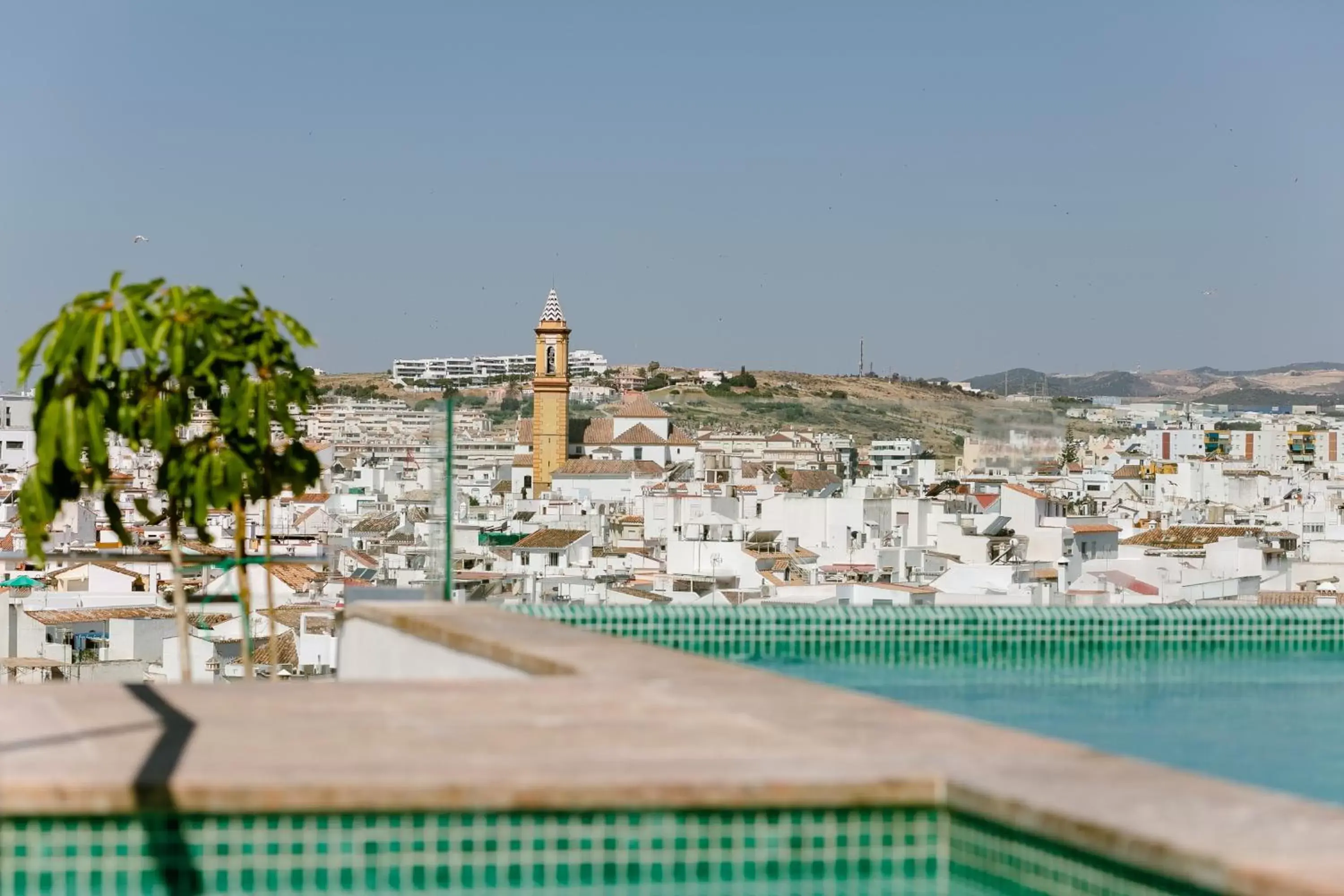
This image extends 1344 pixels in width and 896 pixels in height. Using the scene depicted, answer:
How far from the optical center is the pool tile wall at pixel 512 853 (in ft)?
7.13

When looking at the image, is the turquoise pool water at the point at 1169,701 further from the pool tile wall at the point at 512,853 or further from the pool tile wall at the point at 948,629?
the pool tile wall at the point at 512,853

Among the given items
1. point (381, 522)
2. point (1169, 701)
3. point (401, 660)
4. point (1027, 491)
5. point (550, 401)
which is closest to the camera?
point (401, 660)

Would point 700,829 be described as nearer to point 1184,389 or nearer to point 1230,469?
point 1230,469

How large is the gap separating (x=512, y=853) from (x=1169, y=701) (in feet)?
8.23

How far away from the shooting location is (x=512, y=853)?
2.20 m

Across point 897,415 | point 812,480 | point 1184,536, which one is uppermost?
point 897,415

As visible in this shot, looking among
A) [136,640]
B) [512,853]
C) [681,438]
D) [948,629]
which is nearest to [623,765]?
[512,853]

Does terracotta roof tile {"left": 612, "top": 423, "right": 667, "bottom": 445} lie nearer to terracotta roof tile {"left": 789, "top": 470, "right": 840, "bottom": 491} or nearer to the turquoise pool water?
terracotta roof tile {"left": 789, "top": 470, "right": 840, "bottom": 491}

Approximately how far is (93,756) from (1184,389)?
14838 cm


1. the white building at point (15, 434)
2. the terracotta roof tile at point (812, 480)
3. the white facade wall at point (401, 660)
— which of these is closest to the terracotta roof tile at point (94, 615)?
the terracotta roof tile at point (812, 480)

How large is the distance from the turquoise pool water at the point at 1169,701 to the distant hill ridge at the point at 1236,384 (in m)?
87.8

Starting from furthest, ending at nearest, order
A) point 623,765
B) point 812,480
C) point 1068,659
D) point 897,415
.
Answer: point 812,480 → point 897,415 → point 1068,659 → point 623,765

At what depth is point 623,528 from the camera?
105 ft

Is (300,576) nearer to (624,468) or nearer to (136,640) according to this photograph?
(136,640)
